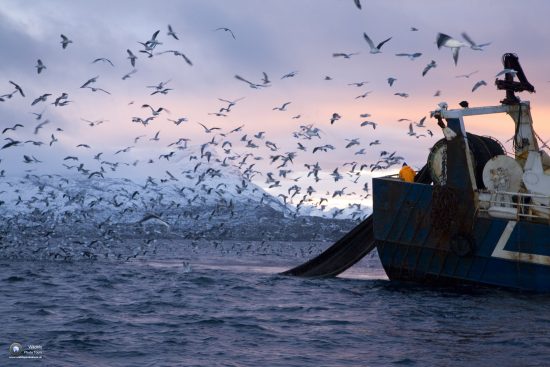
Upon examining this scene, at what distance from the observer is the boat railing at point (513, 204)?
90.5ft

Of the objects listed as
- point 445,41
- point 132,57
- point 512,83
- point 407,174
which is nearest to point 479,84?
point 512,83

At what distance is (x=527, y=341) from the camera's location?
61.9ft

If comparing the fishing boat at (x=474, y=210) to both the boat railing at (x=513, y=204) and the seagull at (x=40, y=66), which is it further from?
the seagull at (x=40, y=66)

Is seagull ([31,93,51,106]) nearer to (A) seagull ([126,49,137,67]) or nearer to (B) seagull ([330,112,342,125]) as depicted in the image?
(A) seagull ([126,49,137,67])

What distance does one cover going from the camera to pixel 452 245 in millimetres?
28906

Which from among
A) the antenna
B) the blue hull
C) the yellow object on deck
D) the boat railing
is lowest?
the blue hull

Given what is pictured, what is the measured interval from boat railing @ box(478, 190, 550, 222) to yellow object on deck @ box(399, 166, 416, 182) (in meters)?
3.64

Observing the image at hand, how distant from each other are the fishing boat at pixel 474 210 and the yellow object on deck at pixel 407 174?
19.2 inches

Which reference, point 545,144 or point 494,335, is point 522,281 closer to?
point 545,144

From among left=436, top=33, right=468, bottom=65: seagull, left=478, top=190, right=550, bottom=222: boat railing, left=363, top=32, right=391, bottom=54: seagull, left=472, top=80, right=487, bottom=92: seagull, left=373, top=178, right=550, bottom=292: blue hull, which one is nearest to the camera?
left=436, top=33, right=468, bottom=65: seagull

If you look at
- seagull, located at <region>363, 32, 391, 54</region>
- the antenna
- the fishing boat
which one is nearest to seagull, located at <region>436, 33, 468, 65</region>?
seagull, located at <region>363, 32, 391, 54</region>

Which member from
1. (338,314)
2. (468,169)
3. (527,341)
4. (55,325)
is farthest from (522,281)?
(55,325)

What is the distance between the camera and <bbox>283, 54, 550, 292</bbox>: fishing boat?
90.5 feet

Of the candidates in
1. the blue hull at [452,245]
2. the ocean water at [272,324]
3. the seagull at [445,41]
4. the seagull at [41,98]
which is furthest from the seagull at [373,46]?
the seagull at [41,98]
